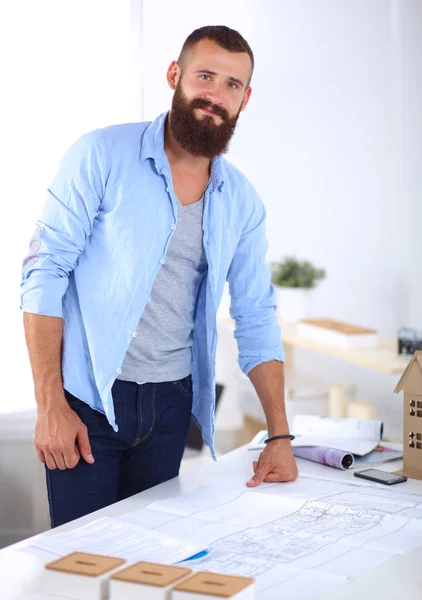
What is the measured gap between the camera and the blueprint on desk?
4.03 ft

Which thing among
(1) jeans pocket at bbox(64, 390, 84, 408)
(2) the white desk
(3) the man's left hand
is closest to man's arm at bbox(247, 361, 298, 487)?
(3) the man's left hand

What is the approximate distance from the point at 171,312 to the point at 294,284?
1.99m

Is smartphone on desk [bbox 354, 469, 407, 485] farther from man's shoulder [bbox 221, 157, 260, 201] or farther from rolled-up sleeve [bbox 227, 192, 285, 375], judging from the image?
man's shoulder [bbox 221, 157, 260, 201]

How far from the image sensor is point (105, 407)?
5.52ft

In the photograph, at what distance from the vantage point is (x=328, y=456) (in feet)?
6.03

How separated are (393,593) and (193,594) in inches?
13.3

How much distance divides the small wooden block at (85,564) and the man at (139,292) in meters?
0.52

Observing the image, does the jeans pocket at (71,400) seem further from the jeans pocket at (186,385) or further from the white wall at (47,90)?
the white wall at (47,90)

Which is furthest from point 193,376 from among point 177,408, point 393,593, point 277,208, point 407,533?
point 277,208

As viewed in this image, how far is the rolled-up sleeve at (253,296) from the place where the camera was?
197 cm

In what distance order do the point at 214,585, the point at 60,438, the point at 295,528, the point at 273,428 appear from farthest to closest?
1. the point at 273,428
2. the point at 60,438
3. the point at 295,528
4. the point at 214,585

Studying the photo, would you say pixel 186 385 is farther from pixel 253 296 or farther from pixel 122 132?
pixel 122 132

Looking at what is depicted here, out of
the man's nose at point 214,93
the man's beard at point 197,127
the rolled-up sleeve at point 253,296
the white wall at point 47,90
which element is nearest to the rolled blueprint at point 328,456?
the rolled-up sleeve at point 253,296

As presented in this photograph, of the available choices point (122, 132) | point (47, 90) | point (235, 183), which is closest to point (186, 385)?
point (235, 183)
